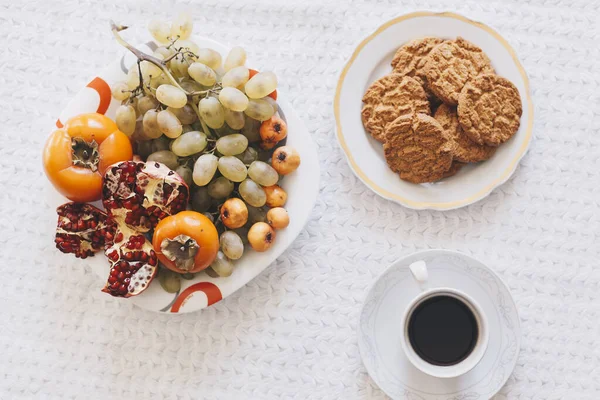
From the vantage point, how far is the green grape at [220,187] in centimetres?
95

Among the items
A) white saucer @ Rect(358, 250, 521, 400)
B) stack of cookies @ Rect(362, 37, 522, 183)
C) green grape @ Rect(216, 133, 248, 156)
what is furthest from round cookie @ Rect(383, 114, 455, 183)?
green grape @ Rect(216, 133, 248, 156)

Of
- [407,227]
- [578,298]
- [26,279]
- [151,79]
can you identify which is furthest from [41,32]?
[578,298]

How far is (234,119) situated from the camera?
3.08 ft

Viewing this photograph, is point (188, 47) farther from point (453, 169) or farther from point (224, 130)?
point (453, 169)

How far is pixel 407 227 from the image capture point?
1.07 metres

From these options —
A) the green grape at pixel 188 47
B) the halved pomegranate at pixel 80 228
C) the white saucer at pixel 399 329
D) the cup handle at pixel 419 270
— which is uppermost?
the green grape at pixel 188 47

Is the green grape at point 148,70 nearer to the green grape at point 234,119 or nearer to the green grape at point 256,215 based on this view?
the green grape at point 234,119

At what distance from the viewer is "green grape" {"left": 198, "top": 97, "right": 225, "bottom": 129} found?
3.01 feet

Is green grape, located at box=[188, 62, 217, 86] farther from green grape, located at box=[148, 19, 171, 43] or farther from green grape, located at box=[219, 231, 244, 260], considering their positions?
green grape, located at box=[219, 231, 244, 260]

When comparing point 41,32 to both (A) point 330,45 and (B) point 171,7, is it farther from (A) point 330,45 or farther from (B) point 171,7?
(A) point 330,45

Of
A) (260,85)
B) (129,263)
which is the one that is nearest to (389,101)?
(260,85)

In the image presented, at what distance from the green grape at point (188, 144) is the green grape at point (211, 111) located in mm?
24

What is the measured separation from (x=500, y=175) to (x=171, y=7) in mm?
577

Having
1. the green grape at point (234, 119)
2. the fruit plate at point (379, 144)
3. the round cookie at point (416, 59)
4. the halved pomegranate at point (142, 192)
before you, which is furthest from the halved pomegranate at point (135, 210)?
the round cookie at point (416, 59)
